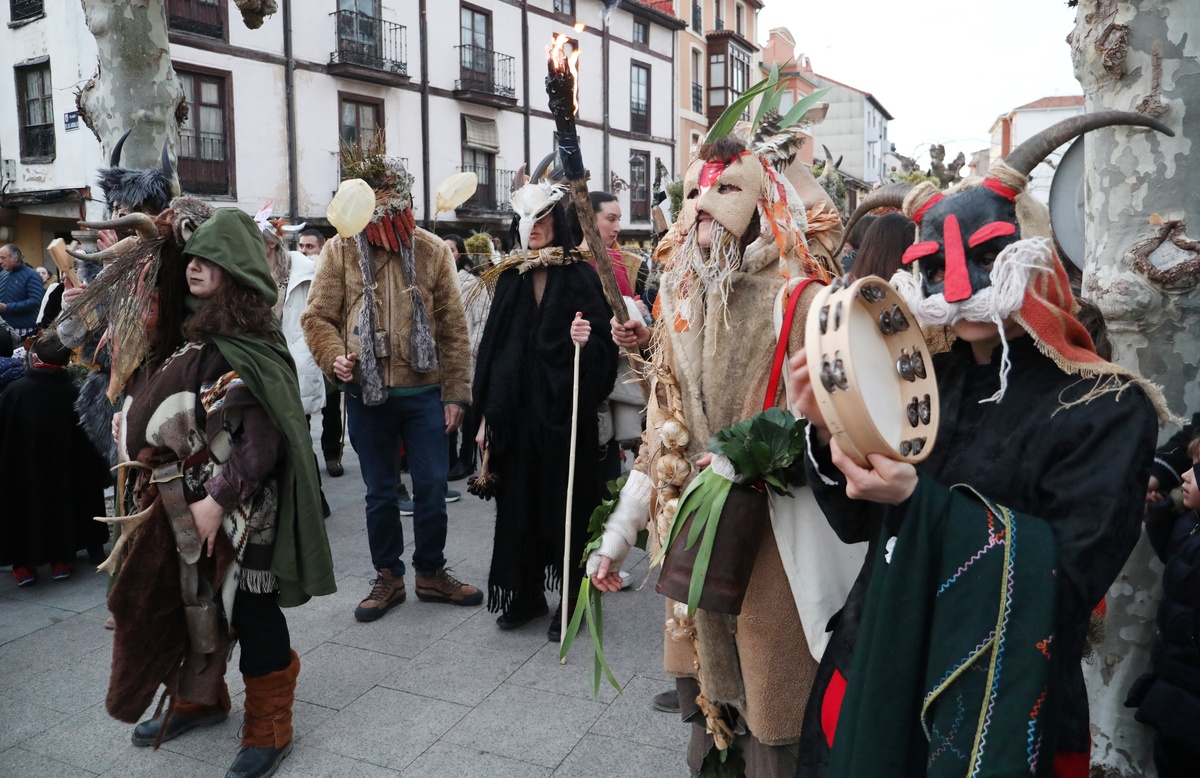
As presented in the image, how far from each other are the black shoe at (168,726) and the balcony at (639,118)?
1098 inches

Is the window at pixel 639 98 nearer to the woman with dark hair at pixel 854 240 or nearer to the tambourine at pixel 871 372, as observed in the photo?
the woman with dark hair at pixel 854 240

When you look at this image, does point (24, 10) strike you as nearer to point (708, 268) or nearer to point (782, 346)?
point (708, 268)

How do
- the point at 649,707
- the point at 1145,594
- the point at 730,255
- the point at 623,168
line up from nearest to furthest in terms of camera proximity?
1. the point at 730,255
2. the point at 1145,594
3. the point at 649,707
4. the point at 623,168

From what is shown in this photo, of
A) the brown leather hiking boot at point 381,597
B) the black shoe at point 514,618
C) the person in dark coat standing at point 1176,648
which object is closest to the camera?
the person in dark coat standing at point 1176,648

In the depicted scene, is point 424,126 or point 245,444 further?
point 424,126

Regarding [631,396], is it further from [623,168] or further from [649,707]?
[623,168]

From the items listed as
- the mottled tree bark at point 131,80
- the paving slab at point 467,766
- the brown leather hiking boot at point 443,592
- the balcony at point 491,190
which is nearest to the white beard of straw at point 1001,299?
the paving slab at point 467,766

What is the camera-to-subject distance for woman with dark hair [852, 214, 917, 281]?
3.27m

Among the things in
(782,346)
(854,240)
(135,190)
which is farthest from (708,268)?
(135,190)

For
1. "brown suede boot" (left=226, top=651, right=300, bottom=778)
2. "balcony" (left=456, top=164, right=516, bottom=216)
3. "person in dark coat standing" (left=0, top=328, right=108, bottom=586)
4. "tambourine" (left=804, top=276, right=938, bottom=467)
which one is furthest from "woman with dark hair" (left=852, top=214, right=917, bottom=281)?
"balcony" (left=456, top=164, right=516, bottom=216)

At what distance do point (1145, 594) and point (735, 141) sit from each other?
194cm

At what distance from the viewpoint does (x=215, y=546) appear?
3.25 m

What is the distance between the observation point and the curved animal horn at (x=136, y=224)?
3272 mm

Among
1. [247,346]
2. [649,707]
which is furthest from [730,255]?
[649,707]
